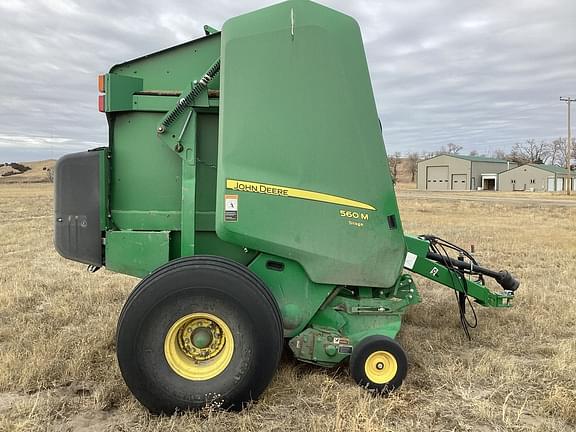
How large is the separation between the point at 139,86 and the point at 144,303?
69.1 inches

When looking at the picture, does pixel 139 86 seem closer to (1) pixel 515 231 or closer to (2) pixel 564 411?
(2) pixel 564 411

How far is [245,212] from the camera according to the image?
3.28 meters

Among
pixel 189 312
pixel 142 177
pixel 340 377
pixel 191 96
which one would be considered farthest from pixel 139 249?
pixel 340 377

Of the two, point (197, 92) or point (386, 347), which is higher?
point (197, 92)

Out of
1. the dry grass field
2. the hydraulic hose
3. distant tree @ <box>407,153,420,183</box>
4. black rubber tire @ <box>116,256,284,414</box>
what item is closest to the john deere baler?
black rubber tire @ <box>116,256,284,414</box>

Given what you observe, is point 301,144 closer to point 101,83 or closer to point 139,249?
point 139,249

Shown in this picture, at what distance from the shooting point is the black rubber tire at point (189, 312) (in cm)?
299

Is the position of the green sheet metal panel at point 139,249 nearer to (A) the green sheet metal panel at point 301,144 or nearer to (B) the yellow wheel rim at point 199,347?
(A) the green sheet metal panel at point 301,144

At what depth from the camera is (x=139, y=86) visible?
12.5ft

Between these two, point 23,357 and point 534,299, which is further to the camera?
point 534,299

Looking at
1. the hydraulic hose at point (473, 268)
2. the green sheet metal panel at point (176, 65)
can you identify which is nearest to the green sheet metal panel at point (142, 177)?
the green sheet metal panel at point (176, 65)

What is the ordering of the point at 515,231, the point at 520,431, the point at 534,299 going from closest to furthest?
the point at 520,431 < the point at 534,299 < the point at 515,231

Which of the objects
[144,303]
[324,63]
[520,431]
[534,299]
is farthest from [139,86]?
[534,299]

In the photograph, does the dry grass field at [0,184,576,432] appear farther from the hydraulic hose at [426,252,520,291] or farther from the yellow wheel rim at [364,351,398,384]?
the hydraulic hose at [426,252,520,291]
